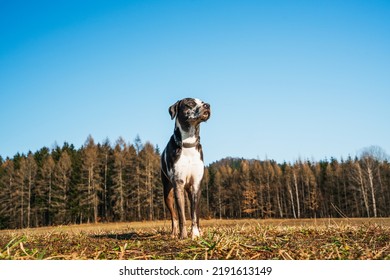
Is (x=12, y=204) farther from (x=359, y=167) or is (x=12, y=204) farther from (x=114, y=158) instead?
(x=359, y=167)

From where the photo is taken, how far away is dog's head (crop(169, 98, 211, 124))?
5117mm

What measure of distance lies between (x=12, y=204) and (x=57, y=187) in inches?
416

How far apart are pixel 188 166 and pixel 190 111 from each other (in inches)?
38.3

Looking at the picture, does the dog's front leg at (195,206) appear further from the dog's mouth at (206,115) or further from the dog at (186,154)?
the dog's mouth at (206,115)

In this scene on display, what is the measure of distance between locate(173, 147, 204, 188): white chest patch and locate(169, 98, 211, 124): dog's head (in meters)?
0.56

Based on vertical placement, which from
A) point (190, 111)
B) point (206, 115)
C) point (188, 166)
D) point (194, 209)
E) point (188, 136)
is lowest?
point (194, 209)

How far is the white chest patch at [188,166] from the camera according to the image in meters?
5.37

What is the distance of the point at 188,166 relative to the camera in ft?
17.7

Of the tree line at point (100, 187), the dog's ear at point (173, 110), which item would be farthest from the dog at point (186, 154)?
the tree line at point (100, 187)

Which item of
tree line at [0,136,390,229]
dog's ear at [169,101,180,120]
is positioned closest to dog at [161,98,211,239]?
dog's ear at [169,101,180,120]

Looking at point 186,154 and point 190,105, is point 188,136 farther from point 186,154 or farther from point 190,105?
point 190,105

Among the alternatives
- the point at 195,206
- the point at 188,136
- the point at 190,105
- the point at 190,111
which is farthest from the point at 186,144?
the point at 195,206

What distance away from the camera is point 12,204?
68.5 m

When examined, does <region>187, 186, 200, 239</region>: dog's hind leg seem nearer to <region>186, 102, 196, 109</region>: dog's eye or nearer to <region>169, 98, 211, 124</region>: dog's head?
<region>169, 98, 211, 124</region>: dog's head
